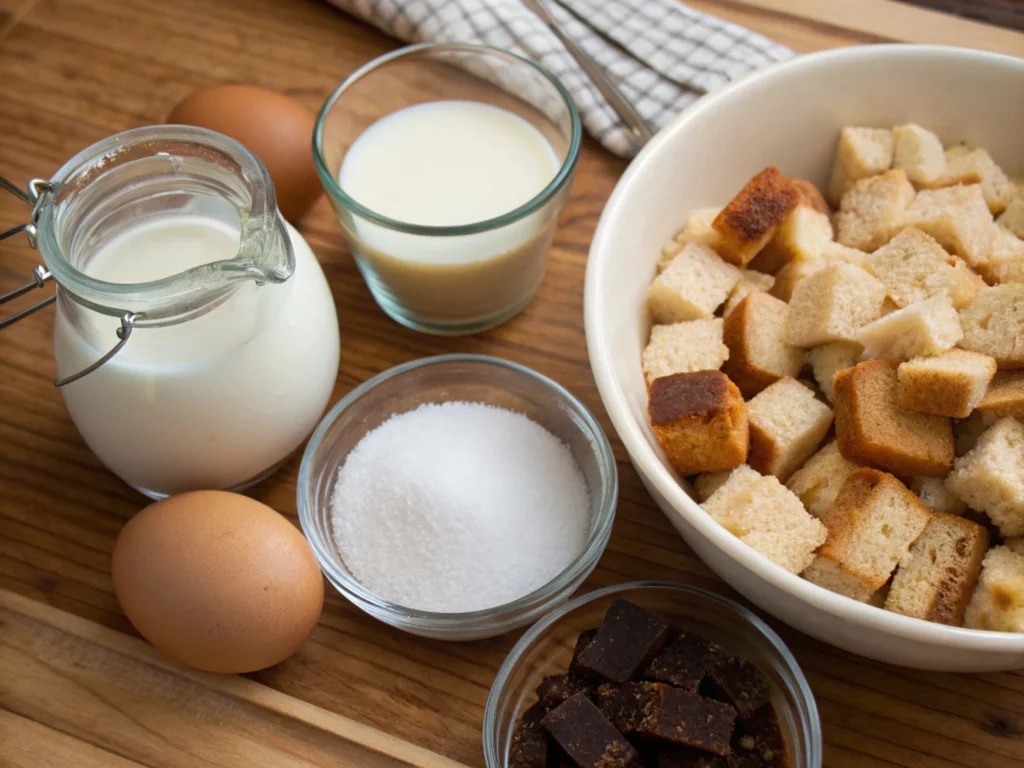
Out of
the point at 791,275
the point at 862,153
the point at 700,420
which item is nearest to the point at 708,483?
the point at 700,420

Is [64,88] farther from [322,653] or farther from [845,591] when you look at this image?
[845,591]

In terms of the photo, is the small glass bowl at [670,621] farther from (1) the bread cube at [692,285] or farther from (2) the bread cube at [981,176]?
(2) the bread cube at [981,176]

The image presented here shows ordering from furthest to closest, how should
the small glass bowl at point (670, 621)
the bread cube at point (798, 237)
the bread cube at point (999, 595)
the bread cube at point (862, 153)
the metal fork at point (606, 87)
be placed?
the metal fork at point (606, 87) → the bread cube at point (862, 153) → the bread cube at point (798, 237) → the small glass bowl at point (670, 621) → the bread cube at point (999, 595)

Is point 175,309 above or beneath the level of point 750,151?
beneath

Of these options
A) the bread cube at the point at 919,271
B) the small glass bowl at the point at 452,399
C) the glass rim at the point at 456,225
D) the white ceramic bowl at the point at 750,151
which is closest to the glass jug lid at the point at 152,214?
the glass rim at the point at 456,225

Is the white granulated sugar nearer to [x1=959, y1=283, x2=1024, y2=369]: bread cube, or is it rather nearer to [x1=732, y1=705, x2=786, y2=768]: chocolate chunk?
[x1=732, y1=705, x2=786, y2=768]: chocolate chunk

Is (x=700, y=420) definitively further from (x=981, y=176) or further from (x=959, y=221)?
(x=981, y=176)

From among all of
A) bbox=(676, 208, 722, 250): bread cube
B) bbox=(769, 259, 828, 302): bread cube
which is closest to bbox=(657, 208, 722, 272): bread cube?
bbox=(676, 208, 722, 250): bread cube
